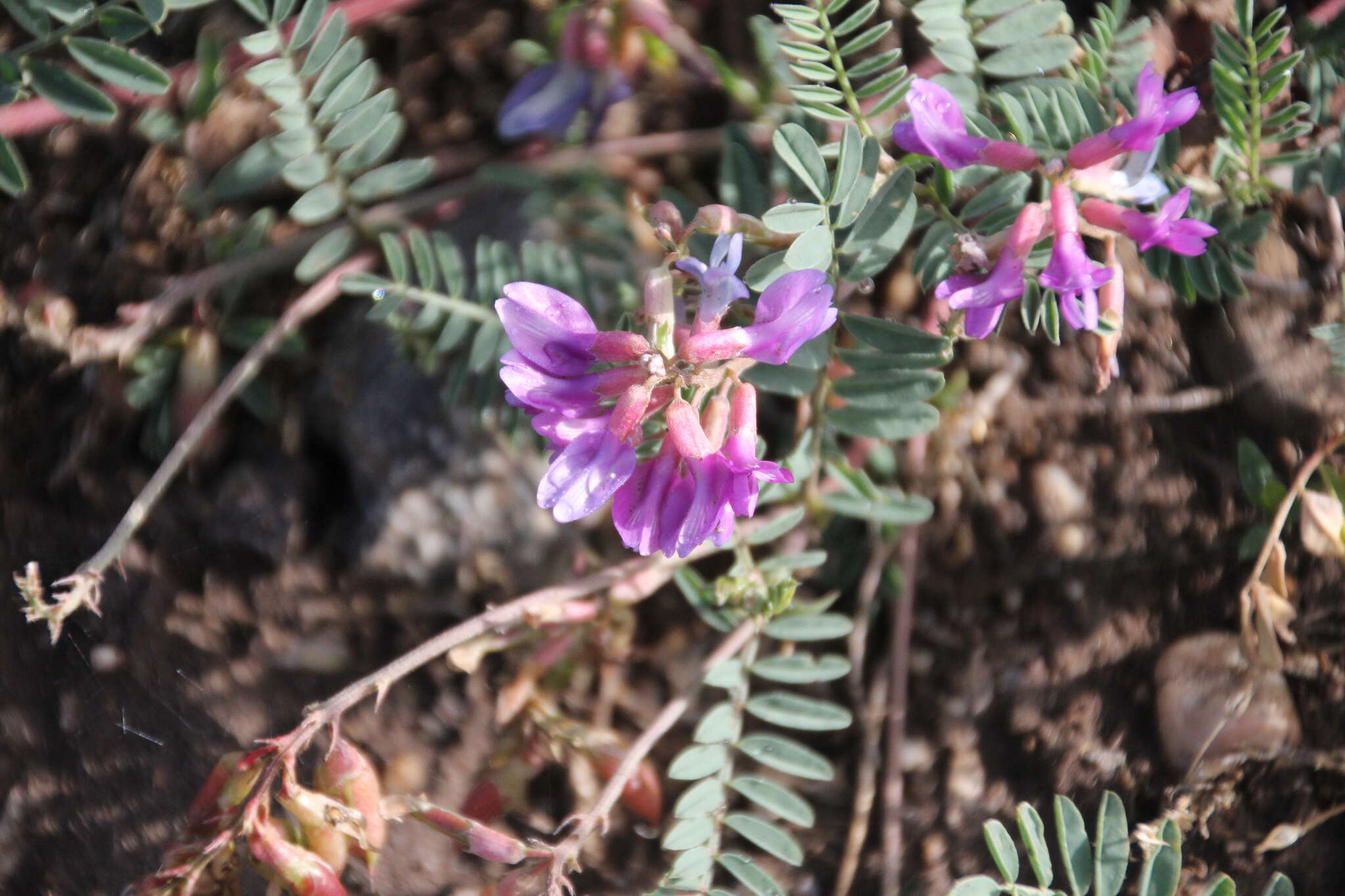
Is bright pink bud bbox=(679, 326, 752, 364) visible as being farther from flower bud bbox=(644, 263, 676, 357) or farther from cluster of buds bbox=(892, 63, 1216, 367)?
cluster of buds bbox=(892, 63, 1216, 367)

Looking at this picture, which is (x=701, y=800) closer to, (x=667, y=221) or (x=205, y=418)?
(x=667, y=221)

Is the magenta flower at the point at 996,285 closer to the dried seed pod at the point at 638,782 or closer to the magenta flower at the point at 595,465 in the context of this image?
the magenta flower at the point at 595,465

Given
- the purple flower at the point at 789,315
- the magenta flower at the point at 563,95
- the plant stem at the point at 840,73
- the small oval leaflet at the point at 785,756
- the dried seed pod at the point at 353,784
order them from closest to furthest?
the purple flower at the point at 789,315 < the plant stem at the point at 840,73 < the dried seed pod at the point at 353,784 < the small oval leaflet at the point at 785,756 < the magenta flower at the point at 563,95

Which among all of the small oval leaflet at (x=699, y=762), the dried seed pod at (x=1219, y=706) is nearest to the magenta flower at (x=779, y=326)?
the small oval leaflet at (x=699, y=762)

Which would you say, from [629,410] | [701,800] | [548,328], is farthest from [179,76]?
[701,800]

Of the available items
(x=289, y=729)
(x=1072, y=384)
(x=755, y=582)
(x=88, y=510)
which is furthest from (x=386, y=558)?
(x=1072, y=384)

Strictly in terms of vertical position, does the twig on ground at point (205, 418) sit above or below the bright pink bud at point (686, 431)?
below
